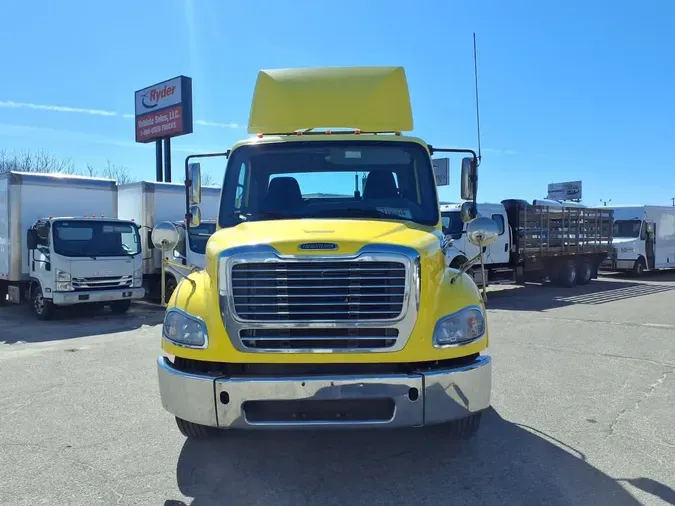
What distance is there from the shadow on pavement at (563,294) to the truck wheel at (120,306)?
27.7 feet

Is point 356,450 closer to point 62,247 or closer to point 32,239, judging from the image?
point 62,247

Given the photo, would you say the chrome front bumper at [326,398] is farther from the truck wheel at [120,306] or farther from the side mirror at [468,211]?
the truck wheel at [120,306]

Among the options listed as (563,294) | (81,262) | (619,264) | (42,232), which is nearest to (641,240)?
(619,264)

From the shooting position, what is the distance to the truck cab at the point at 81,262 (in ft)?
37.9

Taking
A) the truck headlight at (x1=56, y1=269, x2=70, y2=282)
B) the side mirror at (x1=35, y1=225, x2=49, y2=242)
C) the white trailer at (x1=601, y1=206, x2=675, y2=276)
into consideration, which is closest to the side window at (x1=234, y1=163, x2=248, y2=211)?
the truck headlight at (x1=56, y1=269, x2=70, y2=282)

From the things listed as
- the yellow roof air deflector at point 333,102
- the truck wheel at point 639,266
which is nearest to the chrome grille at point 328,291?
the yellow roof air deflector at point 333,102

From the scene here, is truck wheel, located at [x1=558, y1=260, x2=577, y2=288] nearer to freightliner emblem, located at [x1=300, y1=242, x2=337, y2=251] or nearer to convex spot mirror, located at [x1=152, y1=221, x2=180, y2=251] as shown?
convex spot mirror, located at [x1=152, y1=221, x2=180, y2=251]

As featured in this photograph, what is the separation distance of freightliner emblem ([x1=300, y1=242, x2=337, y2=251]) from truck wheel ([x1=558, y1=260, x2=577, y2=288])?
1627 centimetres

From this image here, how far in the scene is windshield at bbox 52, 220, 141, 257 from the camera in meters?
11.7

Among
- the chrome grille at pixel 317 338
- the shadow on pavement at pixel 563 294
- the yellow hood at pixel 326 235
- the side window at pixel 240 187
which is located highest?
the side window at pixel 240 187

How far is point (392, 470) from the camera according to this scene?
398cm

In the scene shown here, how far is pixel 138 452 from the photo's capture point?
438cm

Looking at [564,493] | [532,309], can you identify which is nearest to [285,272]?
[564,493]

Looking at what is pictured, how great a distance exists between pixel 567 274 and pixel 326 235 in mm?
16205
